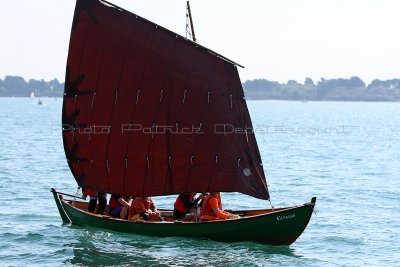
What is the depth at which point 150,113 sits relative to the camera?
27578 millimetres

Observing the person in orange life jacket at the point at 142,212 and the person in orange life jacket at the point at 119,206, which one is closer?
the person in orange life jacket at the point at 142,212

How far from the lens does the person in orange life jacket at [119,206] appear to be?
2788cm

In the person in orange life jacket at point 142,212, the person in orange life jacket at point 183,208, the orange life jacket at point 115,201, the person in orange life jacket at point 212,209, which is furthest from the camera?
the orange life jacket at point 115,201

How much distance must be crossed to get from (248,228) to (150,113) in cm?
539

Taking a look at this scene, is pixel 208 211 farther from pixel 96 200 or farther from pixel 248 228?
pixel 96 200

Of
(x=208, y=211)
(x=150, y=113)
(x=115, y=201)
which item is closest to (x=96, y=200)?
(x=115, y=201)

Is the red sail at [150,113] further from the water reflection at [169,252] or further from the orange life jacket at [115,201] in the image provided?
the water reflection at [169,252]

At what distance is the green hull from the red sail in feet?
3.42

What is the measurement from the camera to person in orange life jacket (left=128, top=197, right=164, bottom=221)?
27.2m

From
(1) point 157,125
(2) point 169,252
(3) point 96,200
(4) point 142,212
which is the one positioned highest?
(1) point 157,125

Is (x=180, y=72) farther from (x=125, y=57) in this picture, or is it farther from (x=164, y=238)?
(x=164, y=238)

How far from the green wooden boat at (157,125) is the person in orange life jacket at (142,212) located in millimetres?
336

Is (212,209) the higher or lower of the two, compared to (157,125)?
lower

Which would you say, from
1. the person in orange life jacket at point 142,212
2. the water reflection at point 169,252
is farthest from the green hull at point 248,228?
the person in orange life jacket at point 142,212
